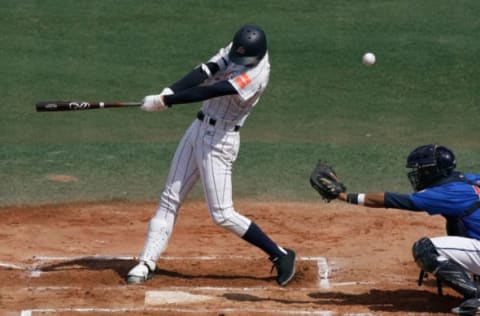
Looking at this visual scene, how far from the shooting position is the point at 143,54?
57.9 feet

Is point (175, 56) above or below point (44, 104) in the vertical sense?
below

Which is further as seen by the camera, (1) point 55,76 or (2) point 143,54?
(2) point 143,54

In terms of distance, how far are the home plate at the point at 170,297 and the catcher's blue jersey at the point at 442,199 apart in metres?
1.63

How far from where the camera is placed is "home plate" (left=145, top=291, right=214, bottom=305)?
7.56 meters

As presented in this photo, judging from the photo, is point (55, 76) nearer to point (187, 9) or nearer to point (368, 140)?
point (187, 9)

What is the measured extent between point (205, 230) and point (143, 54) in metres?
8.29

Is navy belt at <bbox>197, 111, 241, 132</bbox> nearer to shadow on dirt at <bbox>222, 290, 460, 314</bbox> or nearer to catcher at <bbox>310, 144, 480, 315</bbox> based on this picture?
catcher at <bbox>310, 144, 480, 315</bbox>

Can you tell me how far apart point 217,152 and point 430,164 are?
1713 millimetres

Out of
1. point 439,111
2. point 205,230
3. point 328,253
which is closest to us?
point 328,253

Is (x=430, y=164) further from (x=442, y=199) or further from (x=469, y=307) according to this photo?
(x=469, y=307)

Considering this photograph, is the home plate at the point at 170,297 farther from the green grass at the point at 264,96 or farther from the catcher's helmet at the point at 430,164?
the green grass at the point at 264,96

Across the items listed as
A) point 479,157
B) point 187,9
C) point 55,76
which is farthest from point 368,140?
point 187,9

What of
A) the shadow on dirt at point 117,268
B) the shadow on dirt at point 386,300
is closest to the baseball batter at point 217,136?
the shadow on dirt at point 117,268

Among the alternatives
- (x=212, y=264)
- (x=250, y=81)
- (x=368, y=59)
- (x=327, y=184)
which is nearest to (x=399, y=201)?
(x=327, y=184)
